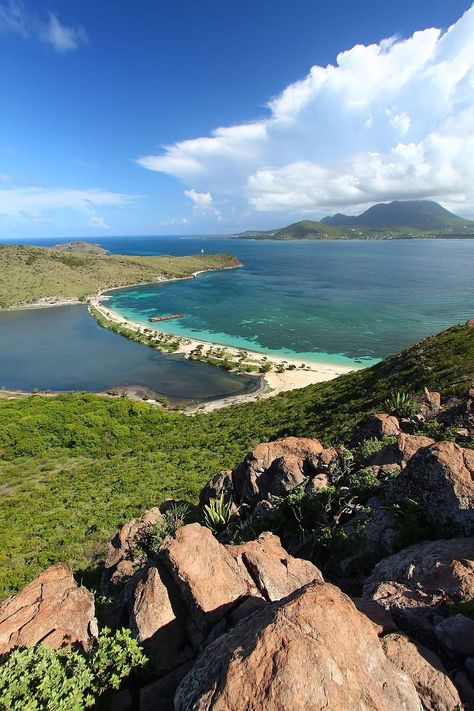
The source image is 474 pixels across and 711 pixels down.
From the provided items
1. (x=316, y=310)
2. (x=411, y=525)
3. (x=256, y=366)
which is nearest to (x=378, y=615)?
(x=411, y=525)

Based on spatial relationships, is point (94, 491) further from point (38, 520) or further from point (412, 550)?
point (412, 550)

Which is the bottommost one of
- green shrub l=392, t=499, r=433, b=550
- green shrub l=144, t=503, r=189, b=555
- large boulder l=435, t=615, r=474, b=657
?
green shrub l=144, t=503, r=189, b=555

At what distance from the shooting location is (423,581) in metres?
8.20

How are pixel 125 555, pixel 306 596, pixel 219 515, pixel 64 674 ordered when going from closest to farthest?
pixel 306 596 < pixel 64 674 < pixel 125 555 < pixel 219 515

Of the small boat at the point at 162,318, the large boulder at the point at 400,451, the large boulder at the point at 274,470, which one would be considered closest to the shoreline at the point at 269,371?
the small boat at the point at 162,318

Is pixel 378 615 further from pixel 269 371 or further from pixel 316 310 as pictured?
pixel 316 310

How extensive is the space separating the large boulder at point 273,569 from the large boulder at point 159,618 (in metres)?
1.96

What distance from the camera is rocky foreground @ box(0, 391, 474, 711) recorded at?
548cm

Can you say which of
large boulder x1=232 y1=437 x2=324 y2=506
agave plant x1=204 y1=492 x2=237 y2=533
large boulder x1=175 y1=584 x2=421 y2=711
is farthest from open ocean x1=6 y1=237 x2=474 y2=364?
large boulder x1=175 y1=584 x2=421 y2=711

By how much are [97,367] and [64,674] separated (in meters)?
74.7

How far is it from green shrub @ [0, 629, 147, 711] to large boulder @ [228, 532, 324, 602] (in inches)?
126


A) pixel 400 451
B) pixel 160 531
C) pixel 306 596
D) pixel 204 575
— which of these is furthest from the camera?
pixel 400 451

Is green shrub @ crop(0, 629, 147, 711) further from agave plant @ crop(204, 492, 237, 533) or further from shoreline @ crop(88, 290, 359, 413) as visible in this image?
shoreline @ crop(88, 290, 359, 413)

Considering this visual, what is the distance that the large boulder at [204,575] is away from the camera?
8438 millimetres
